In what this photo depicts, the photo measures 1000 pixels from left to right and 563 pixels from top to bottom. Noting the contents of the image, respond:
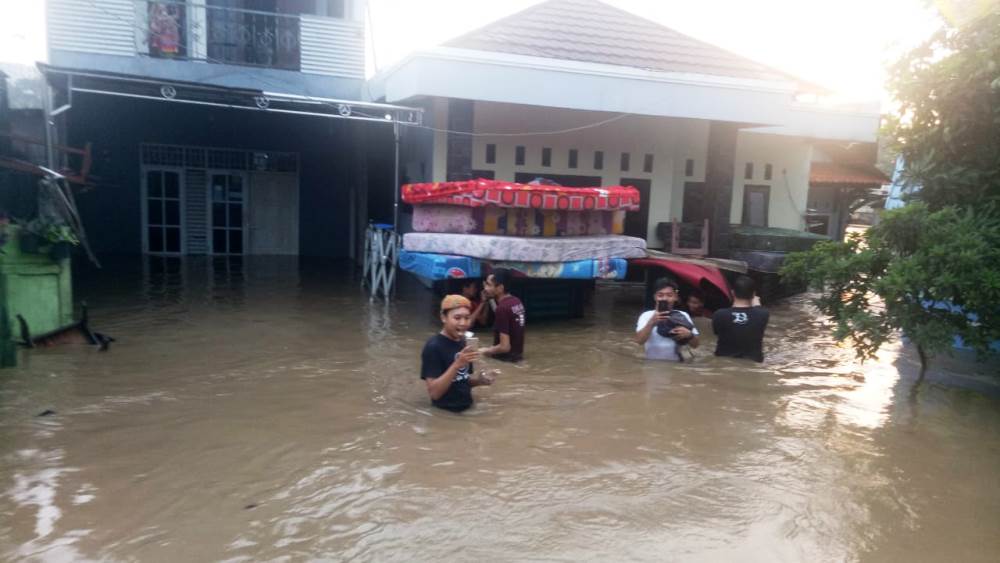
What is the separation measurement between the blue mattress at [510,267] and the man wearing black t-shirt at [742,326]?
2.54m

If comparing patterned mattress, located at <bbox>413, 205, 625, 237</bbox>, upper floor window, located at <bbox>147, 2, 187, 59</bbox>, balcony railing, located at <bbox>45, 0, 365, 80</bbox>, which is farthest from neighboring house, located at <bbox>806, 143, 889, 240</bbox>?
upper floor window, located at <bbox>147, 2, 187, 59</bbox>

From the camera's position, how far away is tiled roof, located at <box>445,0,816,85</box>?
12383mm

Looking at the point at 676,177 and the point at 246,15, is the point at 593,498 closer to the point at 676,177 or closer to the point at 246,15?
the point at 676,177

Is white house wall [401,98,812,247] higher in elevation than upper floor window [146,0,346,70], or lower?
lower

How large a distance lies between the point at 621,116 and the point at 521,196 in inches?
180

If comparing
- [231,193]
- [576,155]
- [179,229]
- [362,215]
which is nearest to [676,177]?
[576,155]

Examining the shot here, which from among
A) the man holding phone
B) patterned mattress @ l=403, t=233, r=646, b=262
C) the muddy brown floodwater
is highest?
patterned mattress @ l=403, t=233, r=646, b=262

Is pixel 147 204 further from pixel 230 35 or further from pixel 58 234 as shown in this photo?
pixel 58 234

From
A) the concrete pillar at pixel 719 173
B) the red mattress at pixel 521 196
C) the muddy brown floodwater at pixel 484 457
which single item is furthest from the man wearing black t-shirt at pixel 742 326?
the concrete pillar at pixel 719 173

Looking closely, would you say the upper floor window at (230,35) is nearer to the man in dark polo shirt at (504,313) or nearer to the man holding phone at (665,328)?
the man in dark polo shirt at (504,313)

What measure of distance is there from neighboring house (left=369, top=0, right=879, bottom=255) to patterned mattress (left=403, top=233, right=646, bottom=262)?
232cm

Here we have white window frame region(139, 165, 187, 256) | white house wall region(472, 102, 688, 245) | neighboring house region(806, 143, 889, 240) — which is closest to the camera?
white house wall region(472, 102, 688, 245)

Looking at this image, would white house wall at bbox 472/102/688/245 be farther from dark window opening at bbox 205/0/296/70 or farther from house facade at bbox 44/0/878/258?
dark window opening at bbox 205/0/296/70

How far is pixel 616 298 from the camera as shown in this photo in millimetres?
13711
